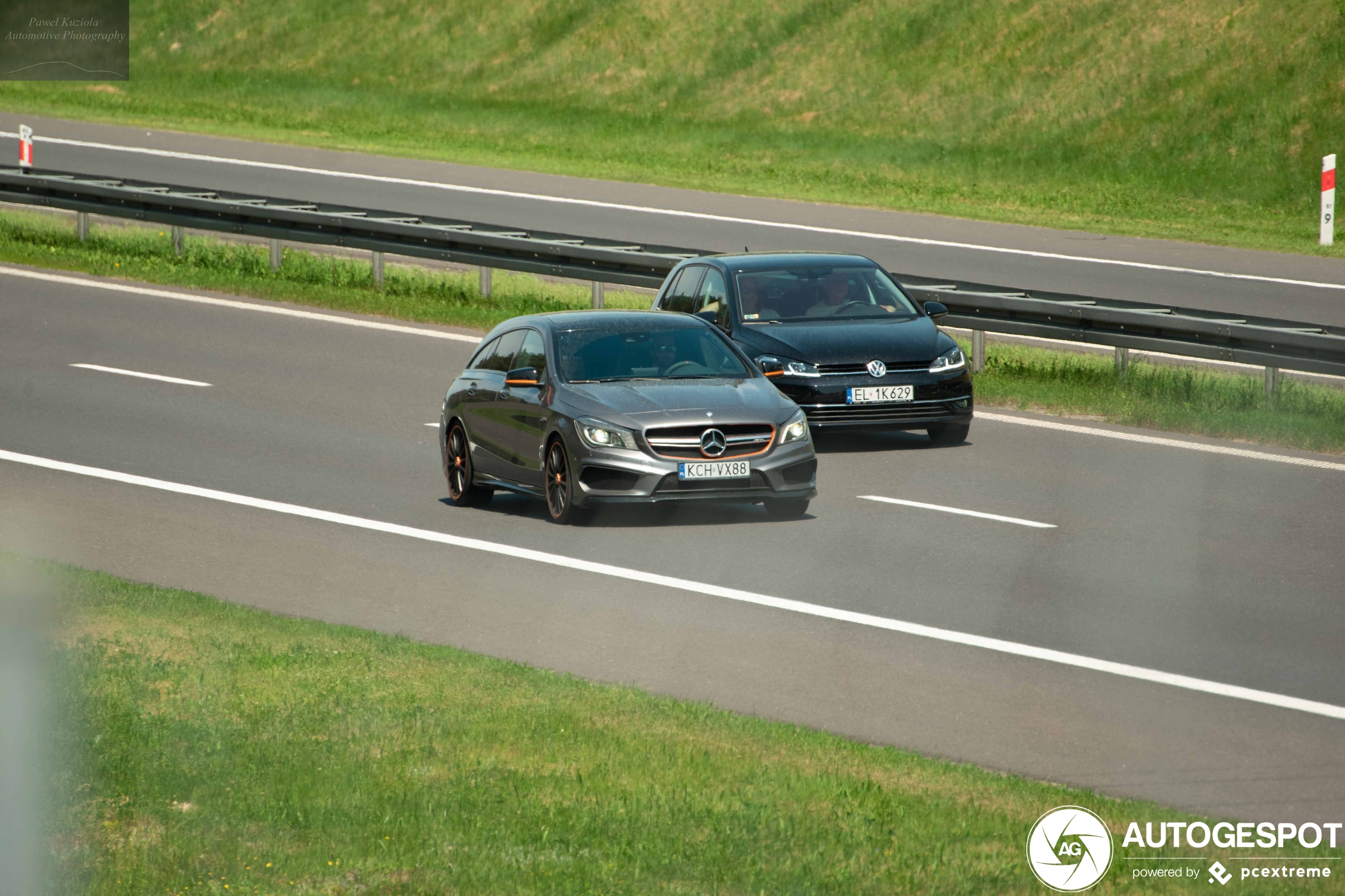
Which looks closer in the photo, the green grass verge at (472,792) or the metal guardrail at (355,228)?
the green grass verge at (472,792)

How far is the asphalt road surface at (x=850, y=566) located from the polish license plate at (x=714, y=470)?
1.28 feet

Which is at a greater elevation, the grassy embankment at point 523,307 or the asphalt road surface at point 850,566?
the grassy embankment at point 523,307

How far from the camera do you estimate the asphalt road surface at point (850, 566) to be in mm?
8812

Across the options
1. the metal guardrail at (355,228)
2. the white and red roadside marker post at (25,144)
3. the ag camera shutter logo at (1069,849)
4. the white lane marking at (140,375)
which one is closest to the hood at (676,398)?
the white lane marking at (140,375)

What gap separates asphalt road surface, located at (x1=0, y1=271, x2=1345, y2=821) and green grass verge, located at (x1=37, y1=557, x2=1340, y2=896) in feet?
2.17

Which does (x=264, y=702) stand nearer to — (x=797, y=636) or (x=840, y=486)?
(x=797, y=636)

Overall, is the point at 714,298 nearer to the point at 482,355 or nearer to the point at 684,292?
the point at 684,292

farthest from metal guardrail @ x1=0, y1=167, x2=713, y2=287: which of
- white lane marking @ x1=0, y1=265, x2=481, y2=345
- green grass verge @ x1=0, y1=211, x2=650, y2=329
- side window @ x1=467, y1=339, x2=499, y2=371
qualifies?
side window @ x1=467, y1=339, x2=499, y2=371

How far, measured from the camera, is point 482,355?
15484 millimetres

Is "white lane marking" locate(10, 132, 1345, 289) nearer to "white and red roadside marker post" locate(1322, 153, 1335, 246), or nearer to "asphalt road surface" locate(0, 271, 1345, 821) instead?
"white and red roadside marker post" locate(1322, 153, 1335, 246)

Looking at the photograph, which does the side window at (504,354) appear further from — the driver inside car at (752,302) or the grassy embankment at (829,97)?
the grassy embankment at (829,97)

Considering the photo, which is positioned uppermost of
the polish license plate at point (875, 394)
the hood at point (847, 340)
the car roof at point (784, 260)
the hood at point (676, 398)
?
the car roof at point (784, 260)

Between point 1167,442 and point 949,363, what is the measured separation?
2.01 meters

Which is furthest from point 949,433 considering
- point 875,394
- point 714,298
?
point 714,298
